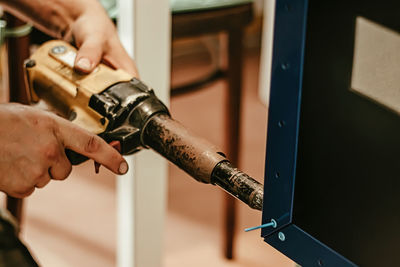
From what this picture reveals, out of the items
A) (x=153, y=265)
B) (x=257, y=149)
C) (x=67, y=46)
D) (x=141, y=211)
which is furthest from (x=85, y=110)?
(x=257, y=149)

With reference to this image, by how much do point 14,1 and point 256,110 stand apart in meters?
1.50

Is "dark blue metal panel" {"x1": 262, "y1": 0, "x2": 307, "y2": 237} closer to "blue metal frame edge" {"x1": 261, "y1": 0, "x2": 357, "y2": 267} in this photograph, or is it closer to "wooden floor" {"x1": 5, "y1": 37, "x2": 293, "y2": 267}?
"blue metal frame edge" {"x1": 261, "y1": 0, "x2": 357, "y2": 267}

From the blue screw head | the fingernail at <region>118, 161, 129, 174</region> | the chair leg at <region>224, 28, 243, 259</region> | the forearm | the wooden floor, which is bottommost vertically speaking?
the wooden floor

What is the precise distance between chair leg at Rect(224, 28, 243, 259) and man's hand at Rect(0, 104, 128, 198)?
0.76 m

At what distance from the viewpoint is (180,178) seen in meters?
1.82

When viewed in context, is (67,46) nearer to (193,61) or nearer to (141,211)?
(141,211)

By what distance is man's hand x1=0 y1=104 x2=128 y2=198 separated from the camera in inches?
21.4

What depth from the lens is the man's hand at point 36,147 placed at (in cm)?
54

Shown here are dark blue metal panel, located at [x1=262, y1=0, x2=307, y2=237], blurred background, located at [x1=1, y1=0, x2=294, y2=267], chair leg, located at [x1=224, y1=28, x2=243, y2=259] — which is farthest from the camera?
blurred background, located at [x1=1, y1=0, x2=294, y2=267]

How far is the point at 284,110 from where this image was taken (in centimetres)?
41

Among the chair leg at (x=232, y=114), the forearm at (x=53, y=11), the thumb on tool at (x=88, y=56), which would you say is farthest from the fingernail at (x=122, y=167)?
the chair leg at (x=232, y=114)

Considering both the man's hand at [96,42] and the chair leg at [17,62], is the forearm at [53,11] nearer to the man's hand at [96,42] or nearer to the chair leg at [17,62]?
the man's hand at [96,42]

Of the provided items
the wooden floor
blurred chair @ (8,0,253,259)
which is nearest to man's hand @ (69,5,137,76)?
blurred chair @ (8,0,253,259)

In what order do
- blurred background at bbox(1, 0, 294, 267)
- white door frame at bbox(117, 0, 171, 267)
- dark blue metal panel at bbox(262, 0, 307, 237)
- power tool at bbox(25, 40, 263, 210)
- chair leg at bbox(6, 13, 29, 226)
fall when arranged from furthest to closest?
blurred background at bbox(1, 0, 294, 267) → chair leg at bbox(6, 13, 29, 226) → white door frame at bbox(117, 0, 171, 267) → power tool at bbox(25, 40, 263, 210) → dark blue metal panel at bbox(262, 0, 307, 237)
